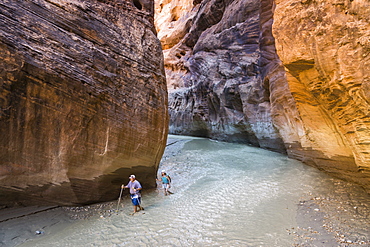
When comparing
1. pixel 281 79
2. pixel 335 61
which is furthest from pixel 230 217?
pixel 281 79

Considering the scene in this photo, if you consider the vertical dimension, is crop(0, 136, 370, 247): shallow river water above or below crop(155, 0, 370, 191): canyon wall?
below

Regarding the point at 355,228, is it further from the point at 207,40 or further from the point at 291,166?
the point at 207,40

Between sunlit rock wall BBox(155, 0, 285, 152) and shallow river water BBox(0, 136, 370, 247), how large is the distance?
798cm

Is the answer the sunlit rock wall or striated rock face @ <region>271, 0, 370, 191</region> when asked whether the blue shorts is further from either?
the sunlit rock wall

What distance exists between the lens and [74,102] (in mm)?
6062

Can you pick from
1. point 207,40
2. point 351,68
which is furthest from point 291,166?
point 207,40

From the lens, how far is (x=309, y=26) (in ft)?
17.8

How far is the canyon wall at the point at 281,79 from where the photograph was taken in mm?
5012

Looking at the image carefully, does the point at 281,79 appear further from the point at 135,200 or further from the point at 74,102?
the point at 74,102

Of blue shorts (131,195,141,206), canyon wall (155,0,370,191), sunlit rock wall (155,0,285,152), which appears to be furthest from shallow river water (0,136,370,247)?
sunlit rock wall (155,0,285,152)

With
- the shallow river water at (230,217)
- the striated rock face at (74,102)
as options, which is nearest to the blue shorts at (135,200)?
the shallow river water at (230,217)

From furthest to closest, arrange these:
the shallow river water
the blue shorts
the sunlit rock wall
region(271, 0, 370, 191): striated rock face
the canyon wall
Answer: the sunlit rock wall
the blue shorts
the canyon wall
the shallow river water
region(271, 0, 370, 191): striated rock face

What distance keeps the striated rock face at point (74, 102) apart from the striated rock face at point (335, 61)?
16.8 ft

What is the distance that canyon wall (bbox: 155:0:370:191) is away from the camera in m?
5.01
